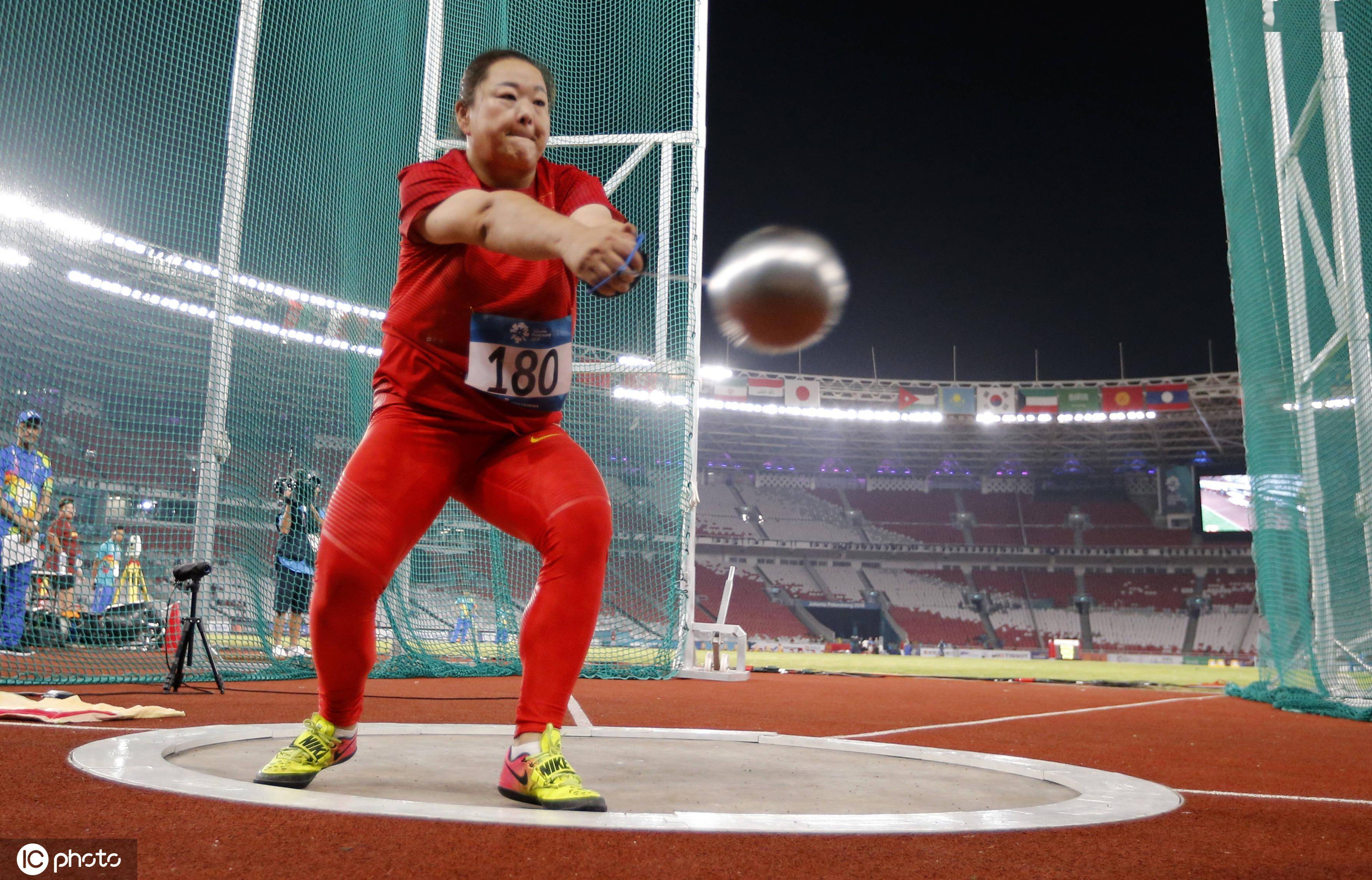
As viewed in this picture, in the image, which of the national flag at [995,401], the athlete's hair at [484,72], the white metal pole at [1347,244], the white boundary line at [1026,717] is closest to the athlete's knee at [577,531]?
the athlete's hair at [484,72]

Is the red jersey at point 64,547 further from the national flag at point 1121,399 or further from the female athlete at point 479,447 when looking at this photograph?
the national flag at point 1121,399

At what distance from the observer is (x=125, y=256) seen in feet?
18.6

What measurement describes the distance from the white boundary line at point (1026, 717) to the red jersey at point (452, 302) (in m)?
2.43

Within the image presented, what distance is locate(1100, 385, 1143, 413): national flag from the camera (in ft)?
116

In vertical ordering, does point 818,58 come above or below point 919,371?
above

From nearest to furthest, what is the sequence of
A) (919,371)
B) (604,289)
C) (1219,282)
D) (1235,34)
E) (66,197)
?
(604,289)
(66,197)
(1235,34)
(1219,282)
(919,371)

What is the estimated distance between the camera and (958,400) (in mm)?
37281

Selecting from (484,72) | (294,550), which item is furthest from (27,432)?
(484,72)

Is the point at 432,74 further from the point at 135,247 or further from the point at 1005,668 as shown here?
the point at 1005,668

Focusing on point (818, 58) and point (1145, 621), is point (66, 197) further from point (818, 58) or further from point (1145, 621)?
point (1145, 621)

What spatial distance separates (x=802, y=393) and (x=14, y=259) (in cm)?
3296

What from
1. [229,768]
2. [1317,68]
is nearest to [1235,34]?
[1317,68]

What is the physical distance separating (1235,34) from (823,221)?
2953 cm

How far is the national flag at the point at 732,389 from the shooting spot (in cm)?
3584
